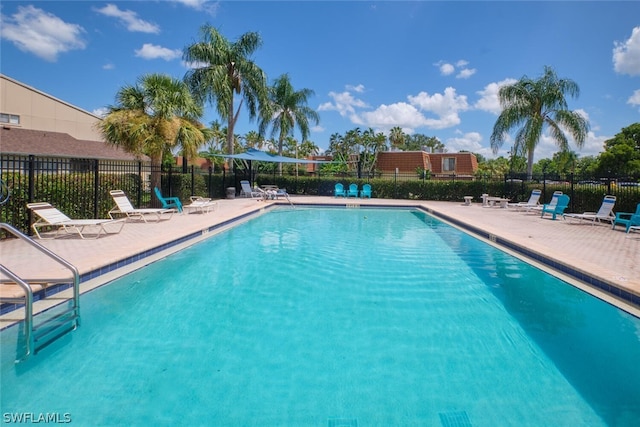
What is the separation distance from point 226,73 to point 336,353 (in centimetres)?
1996

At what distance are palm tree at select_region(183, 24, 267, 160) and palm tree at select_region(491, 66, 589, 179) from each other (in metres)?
13.7

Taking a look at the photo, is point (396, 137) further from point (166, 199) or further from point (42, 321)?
point (42, 321)

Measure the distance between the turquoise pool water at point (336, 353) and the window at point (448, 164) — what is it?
39.0 meters

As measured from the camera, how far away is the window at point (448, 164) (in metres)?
42.9

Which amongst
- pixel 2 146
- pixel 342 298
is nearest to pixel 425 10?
pixel 342 298

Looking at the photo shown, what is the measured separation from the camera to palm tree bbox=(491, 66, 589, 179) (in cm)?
1862

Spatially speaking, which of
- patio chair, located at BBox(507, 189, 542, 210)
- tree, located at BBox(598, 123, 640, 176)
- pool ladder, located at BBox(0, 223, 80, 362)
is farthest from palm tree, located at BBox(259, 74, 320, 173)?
tree, located at BBox(598, 123, 640, 176)

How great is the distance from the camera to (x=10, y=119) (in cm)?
2419

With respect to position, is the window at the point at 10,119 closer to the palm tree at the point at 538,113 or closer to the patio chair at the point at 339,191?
the patio chair at the point at 339,191

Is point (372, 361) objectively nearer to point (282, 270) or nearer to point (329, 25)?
point (282, 270)

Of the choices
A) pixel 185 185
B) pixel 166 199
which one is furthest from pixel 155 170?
pixel 185 185

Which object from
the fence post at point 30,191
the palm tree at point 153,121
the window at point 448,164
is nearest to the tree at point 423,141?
the window at point 448,164

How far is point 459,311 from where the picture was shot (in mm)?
4617

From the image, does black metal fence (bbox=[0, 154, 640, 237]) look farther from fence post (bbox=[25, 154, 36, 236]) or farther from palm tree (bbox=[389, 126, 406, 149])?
palm tree (bbox=[389, 126, 406, 149])
